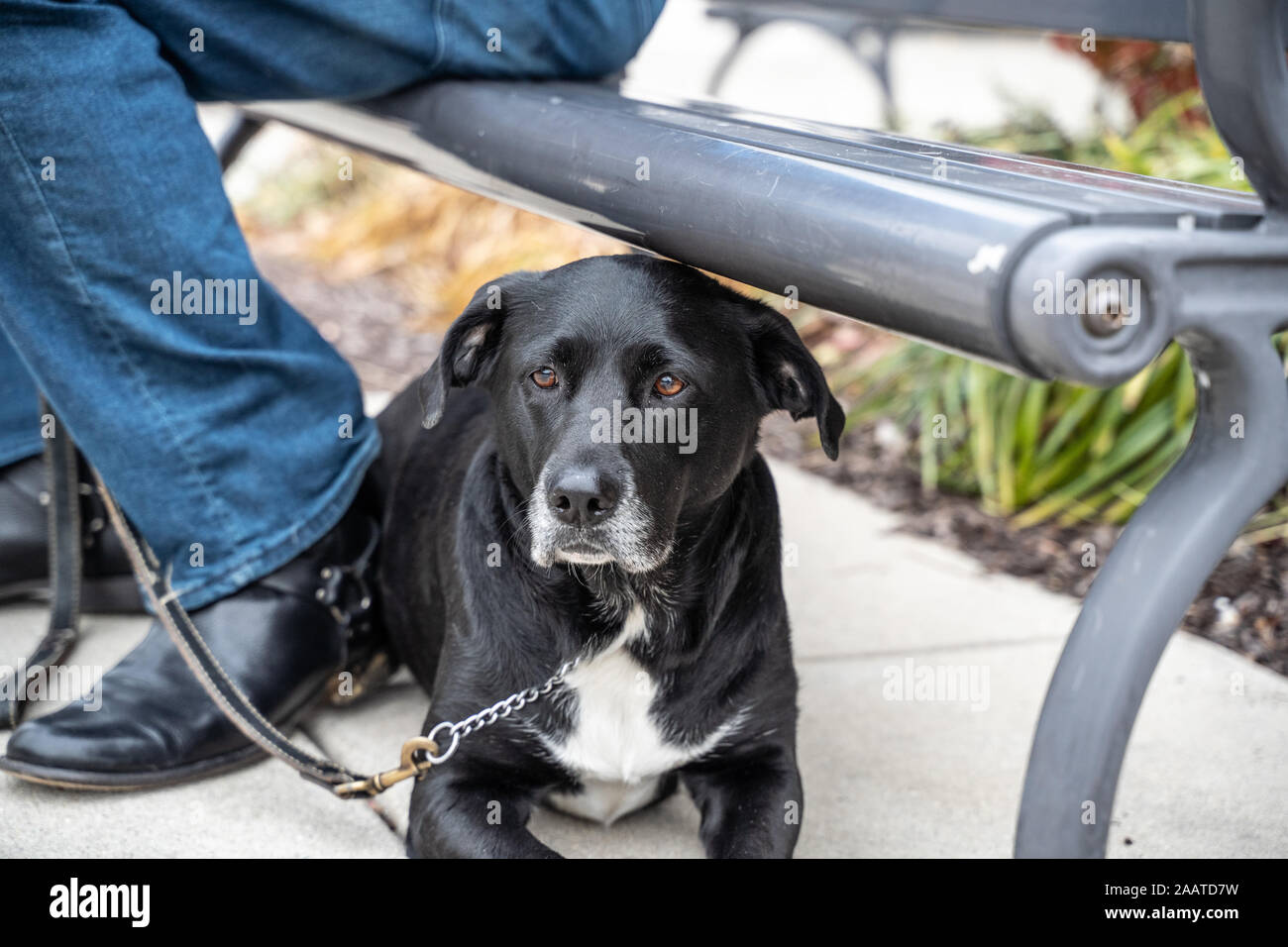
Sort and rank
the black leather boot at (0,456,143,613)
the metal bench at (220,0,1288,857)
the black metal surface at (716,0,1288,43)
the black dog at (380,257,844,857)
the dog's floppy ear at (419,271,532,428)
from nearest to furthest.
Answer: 1. the metal bench at (220,0,1288,857)
2. the black dog at (380,257,844,857)
3. the dog's floppy ear at (419,271,532,428)
4. the black leather boot at (0,456,143,613)
5. the black metal surface at (716,0,1288,43)

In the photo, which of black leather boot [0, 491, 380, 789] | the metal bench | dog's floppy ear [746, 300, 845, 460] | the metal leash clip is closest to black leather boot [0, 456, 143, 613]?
black leather boot [0, 491, 380, 789]

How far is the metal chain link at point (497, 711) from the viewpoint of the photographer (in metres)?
2.14

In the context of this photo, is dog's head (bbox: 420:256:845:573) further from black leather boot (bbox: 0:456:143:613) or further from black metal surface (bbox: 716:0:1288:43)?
black metal surface (bbox: 716:0:1288:43)

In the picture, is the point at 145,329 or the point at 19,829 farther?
the point at 145,329

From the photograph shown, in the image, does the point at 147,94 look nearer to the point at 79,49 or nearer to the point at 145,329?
the point at 79,49

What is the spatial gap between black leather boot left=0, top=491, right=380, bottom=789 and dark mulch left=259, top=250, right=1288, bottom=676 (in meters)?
1.91

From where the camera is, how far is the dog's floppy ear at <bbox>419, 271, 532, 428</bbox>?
87.5 inches

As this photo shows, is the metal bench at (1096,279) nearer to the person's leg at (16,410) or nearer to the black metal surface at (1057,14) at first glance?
the black metal surface at (1057,14)

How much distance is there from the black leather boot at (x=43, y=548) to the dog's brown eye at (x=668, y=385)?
168 cm

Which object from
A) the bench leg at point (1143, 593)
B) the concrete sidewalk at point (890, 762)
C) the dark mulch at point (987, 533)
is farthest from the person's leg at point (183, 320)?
the dark mulch at point (987, 533)

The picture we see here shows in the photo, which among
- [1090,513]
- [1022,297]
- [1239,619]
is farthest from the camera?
[1090,513]

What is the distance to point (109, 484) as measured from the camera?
251 centimetres

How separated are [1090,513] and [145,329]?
2957mm

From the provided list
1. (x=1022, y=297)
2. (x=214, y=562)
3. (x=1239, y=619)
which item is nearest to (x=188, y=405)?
(x=214, y=562)
